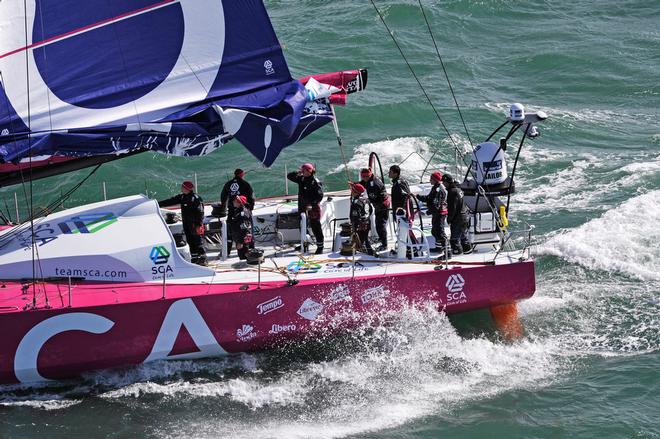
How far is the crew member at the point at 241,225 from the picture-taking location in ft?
37.8

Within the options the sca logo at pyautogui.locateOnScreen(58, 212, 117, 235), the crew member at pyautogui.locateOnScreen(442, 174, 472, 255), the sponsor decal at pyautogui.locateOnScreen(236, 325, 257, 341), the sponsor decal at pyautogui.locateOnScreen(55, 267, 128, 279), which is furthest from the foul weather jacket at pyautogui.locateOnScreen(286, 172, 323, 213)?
the sponsor decal at pyautogui.locateOnScreen(55, 267, 128, 279)

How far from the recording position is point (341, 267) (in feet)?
37.2

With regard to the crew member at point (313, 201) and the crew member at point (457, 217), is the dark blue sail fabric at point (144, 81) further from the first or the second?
the crew member at point (457, 217)

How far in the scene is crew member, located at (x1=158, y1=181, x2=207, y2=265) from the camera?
37.9 feet

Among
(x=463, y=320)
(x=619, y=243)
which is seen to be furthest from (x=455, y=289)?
(x=619, y=243)

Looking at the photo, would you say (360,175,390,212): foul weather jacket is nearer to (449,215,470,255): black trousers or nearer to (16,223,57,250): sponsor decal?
(449,215,470,255): black trousers

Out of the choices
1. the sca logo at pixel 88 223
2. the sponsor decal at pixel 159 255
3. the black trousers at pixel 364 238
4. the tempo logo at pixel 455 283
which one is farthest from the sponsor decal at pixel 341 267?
the sca logo at pixel 88 223

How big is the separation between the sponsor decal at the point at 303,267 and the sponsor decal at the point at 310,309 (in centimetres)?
43

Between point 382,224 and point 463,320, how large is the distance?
5.33 ft

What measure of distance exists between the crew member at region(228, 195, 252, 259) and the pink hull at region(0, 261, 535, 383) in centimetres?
89

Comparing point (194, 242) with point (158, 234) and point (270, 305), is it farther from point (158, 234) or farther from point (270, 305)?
point (270, 305)

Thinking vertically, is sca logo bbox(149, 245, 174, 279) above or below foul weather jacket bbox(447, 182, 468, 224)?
below

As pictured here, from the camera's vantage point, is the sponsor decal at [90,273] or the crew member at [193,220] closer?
the sponsor decal at [90,273]

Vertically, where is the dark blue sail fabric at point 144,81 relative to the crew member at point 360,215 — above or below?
above
